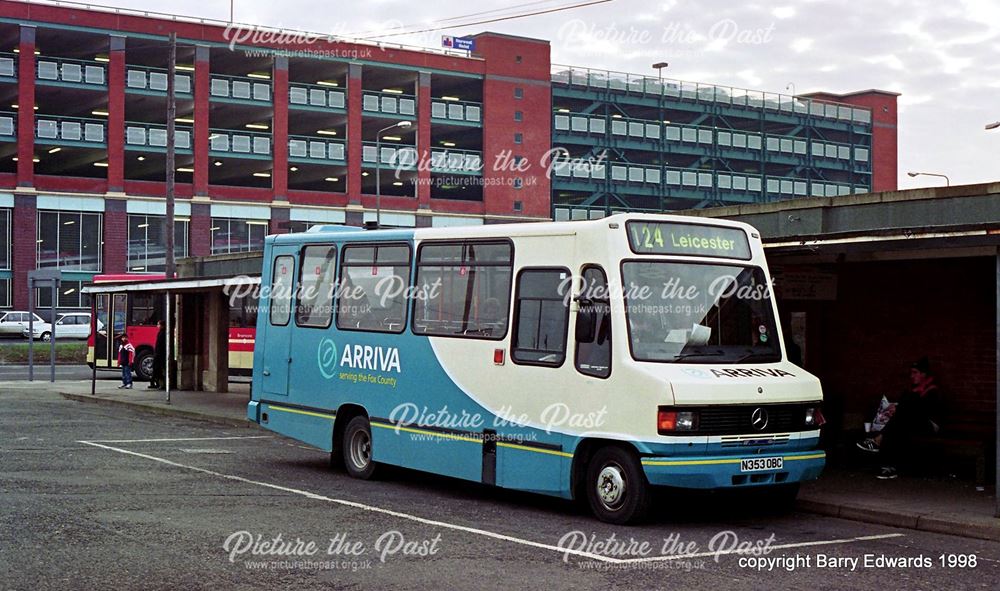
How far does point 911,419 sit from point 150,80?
55930mm

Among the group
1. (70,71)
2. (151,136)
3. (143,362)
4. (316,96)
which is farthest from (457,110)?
(143,362)

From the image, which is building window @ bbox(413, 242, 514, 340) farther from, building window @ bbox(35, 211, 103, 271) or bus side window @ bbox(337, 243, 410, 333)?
building window @ bbox(35, 211, 103, 271)

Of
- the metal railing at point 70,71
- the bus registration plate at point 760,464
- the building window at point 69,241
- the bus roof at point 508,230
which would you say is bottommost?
the bus registration plate at point 760,464

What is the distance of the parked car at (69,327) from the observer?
60.8m

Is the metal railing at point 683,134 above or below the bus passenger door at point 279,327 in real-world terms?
above

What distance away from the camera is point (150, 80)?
63.1 meters

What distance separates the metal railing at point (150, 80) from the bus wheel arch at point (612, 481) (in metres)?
55.7

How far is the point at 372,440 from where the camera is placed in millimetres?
14070

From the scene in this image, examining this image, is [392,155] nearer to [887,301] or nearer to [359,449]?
[887,301]

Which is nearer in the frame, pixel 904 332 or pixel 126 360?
pixel 904 332

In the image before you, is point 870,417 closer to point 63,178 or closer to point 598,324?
point 598,324

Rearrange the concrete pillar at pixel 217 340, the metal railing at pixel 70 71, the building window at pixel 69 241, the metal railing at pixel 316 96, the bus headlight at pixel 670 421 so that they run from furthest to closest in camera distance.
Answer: the metal railing at pixel 316 96, the building window at pixel 69 241, the metal railing at pixel 70 71, the concrete pillar at pixel 217 340, the bus headlight at pixel 670 421

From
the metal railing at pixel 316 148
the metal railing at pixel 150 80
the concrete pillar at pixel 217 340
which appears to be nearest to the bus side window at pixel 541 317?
the concrete pillar at pixel 217 340

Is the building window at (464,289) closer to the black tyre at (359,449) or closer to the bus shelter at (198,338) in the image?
the black tyre at (359,449)
